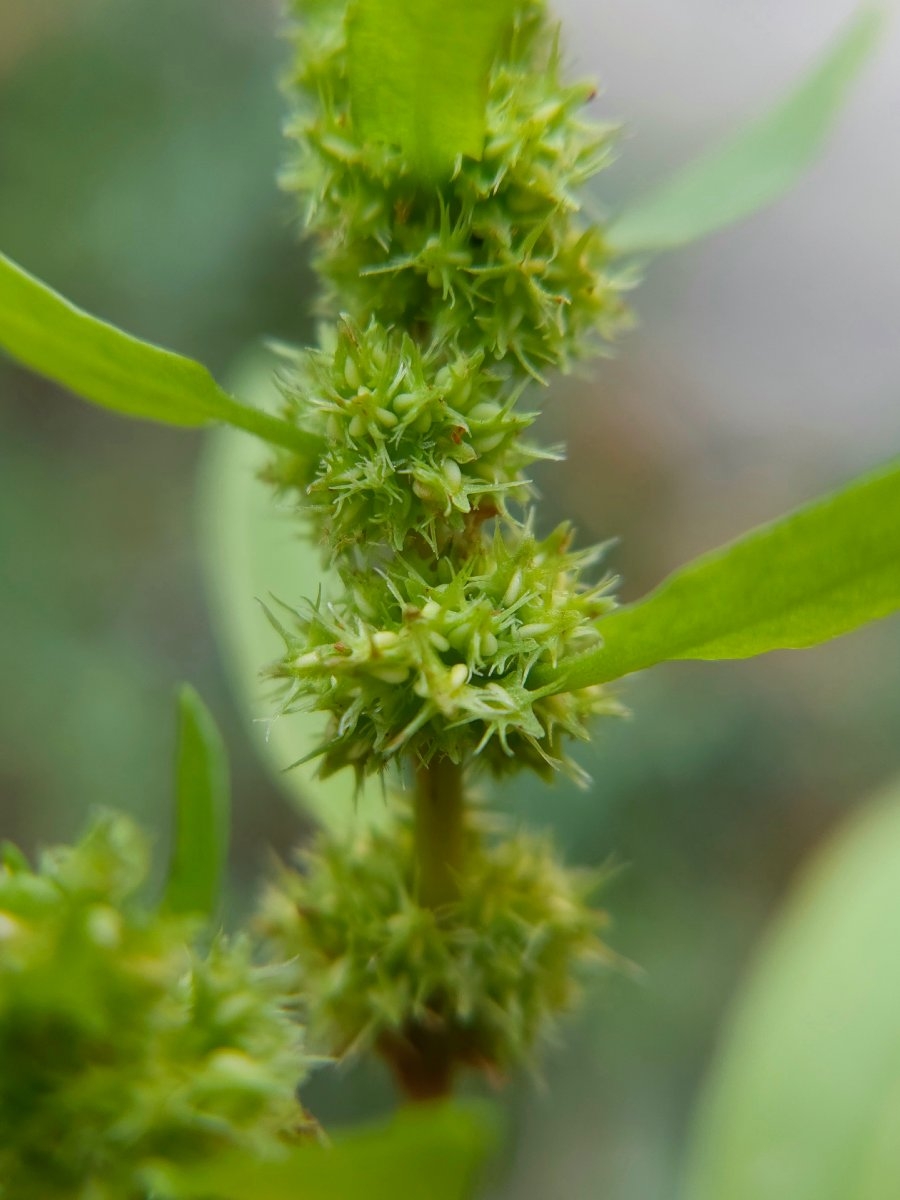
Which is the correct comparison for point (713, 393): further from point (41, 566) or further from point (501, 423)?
point (501, 423)

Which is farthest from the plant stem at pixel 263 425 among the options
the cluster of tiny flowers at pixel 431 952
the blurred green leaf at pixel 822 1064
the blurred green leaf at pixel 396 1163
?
the blurred green leaf at pixel 822 1064

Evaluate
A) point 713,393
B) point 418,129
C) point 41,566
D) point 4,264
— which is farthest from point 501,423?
point 713,393

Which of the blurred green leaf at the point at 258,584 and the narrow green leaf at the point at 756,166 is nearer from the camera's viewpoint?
the narrow green leaf at the point at 756,166

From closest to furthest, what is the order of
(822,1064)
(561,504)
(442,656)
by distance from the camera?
(442,656) → (822,1064) → (561,504)

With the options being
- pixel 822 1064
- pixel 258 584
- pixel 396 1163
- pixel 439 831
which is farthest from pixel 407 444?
pixel 822 1064

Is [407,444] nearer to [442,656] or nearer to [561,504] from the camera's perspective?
[442,656]

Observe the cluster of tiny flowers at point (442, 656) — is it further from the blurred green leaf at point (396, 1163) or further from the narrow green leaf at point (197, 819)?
the blurred green leaf at point (396, 1163)

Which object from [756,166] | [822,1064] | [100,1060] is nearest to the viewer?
[100,1060]

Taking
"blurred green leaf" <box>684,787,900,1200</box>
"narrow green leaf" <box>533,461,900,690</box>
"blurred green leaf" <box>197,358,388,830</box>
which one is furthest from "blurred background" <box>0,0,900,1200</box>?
"narrow green leaf" <box>533,461,900,690</box>
